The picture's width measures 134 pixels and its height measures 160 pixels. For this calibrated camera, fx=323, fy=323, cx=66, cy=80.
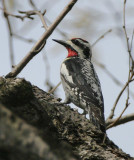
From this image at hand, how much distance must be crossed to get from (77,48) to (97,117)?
2.43 m

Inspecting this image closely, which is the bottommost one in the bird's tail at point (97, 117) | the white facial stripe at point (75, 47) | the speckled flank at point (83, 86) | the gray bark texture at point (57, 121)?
the gray bark texture at point (57, 121)

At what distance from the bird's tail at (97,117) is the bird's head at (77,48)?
193cm

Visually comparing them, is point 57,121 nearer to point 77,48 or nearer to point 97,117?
point 97,117

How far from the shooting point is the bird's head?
21.8ft

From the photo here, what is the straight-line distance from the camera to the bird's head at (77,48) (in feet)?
21.8

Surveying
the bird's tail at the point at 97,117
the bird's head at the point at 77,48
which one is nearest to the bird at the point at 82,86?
the bird's tail at the point at 97,117

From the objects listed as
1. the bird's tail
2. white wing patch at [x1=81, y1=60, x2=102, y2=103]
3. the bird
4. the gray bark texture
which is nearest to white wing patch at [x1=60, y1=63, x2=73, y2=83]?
the bird

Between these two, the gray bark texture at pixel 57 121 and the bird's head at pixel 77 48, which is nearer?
the gray bark texture at pixel 57 121

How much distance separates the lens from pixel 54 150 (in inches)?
50.7

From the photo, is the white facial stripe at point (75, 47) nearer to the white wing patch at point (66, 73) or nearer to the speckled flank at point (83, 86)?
the speckled flank at point (83, 86)

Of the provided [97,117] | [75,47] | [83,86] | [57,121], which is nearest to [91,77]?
[83,86]

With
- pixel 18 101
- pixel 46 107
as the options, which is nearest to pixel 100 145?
pixel 46 107

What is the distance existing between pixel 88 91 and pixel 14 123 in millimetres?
4120

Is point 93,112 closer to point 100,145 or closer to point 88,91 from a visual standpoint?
point 88,91
